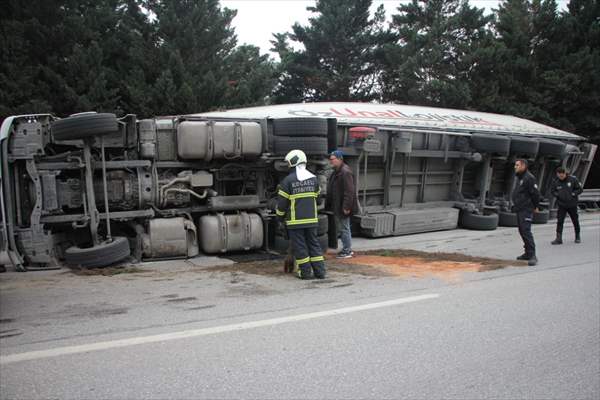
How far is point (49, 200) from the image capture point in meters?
6.45

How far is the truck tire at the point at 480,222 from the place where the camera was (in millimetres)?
11273

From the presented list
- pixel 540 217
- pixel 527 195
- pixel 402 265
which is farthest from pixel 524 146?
pixel 402 265

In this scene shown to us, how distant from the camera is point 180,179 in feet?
24.4

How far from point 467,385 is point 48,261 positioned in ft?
17.5

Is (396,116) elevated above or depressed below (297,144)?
above

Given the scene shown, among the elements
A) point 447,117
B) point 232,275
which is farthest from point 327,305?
point 447,117

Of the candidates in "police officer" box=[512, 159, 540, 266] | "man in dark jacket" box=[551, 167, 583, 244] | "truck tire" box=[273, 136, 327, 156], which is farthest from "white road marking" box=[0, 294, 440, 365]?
"man in dark jacket" box=[551, 167, 583, 244]

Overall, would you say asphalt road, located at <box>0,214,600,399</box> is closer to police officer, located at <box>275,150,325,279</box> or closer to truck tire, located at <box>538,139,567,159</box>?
police officer, located at <box>275,150,325,279</box>

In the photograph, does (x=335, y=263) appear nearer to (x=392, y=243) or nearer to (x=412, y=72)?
(x=392, y=243)

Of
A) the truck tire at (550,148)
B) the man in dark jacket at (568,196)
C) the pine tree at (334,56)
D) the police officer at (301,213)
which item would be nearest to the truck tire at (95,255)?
the police officer at (301,213)

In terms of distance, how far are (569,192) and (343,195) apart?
522 cm

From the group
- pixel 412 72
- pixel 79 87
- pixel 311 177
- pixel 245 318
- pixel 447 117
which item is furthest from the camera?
pixel 412 72

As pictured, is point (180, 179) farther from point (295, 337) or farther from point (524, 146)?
point (524, 146)

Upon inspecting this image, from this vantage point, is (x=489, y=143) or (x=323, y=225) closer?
(x=323, y=225)
